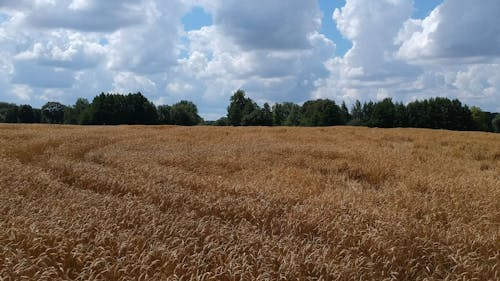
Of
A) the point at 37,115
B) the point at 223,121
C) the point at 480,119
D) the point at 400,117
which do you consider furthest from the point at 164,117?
the point at 480,119

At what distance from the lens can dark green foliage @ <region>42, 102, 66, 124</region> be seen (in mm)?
124500

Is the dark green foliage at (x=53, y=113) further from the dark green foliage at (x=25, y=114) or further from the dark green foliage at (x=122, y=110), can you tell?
the dark green foliage at (x=122, y=110)

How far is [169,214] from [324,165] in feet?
28.1

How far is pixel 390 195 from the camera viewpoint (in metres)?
9.56

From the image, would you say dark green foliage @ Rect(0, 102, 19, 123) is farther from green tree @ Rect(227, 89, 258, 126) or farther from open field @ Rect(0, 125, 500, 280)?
open field @ Rect(0, 125, 500, 280)

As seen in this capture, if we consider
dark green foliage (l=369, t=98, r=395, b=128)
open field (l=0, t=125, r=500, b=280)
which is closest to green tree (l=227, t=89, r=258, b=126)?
dark green foliage (l=369, t=98, r=395, b=128)

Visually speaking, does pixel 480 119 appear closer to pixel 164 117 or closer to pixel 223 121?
pixel 223 121

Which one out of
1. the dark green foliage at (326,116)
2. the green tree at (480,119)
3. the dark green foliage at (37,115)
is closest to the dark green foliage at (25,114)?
the dark green foliage at (37,115)

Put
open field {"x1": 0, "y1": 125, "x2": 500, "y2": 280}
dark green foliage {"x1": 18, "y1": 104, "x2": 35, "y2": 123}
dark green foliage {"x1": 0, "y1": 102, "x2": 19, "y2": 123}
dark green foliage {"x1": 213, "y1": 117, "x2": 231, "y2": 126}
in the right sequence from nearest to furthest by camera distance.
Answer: open field {"x1": 0, "y1": 125, "x2": 500, "y2": 280} < dark green foliage {"x1": 213, "y1": 117, "x2": 231, "y2": 126} < dark green foliage {"x1": 0, "y1": 102, "x2": 19, "y2": 123} < dark green foliage {"x1": 18, "y1": 104, "x2": 35, "y2": 123}

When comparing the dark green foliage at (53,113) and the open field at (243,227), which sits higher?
the dark green foliage at (53,113)

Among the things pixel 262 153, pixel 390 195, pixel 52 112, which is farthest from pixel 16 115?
pixel 390 195

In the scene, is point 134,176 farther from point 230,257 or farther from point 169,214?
point 230,257

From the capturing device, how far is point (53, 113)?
125125 millimetres

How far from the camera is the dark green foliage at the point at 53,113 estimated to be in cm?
12450
